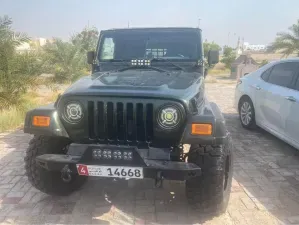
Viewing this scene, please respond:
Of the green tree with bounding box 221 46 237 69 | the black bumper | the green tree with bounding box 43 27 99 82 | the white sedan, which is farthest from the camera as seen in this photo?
the green tree with bounding box 221 46 237 69

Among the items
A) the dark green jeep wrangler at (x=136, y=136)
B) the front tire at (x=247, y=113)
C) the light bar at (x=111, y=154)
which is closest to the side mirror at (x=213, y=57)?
the dark green jeep wrangler at (x=136, y=136)

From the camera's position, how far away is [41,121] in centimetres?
285

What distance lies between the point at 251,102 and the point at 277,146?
3.69 ft

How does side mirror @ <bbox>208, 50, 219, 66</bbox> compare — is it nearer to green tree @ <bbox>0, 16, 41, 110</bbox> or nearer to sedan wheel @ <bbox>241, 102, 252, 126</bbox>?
sedan wheel @ <bbox>241, 102, 252, 126</bbox>

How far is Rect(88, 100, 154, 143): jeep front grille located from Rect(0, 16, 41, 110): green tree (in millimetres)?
5161

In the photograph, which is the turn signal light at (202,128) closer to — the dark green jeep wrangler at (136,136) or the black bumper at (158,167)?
the dark green jeep wrangler at (136,136)

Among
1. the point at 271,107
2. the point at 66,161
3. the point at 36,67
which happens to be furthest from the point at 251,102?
the point at 36,67

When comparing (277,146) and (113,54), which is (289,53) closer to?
(277,146)

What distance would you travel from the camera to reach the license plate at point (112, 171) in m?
2.65

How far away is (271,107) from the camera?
5.14m

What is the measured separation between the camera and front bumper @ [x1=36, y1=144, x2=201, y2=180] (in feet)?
8.50

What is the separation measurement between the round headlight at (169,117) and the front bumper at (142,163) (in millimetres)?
234

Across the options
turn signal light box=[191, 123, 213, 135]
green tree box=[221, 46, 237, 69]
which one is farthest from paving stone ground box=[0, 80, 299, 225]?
green tree box=[221, 46, 237, 69]

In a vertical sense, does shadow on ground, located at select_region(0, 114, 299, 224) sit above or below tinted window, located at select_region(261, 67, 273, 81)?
below
